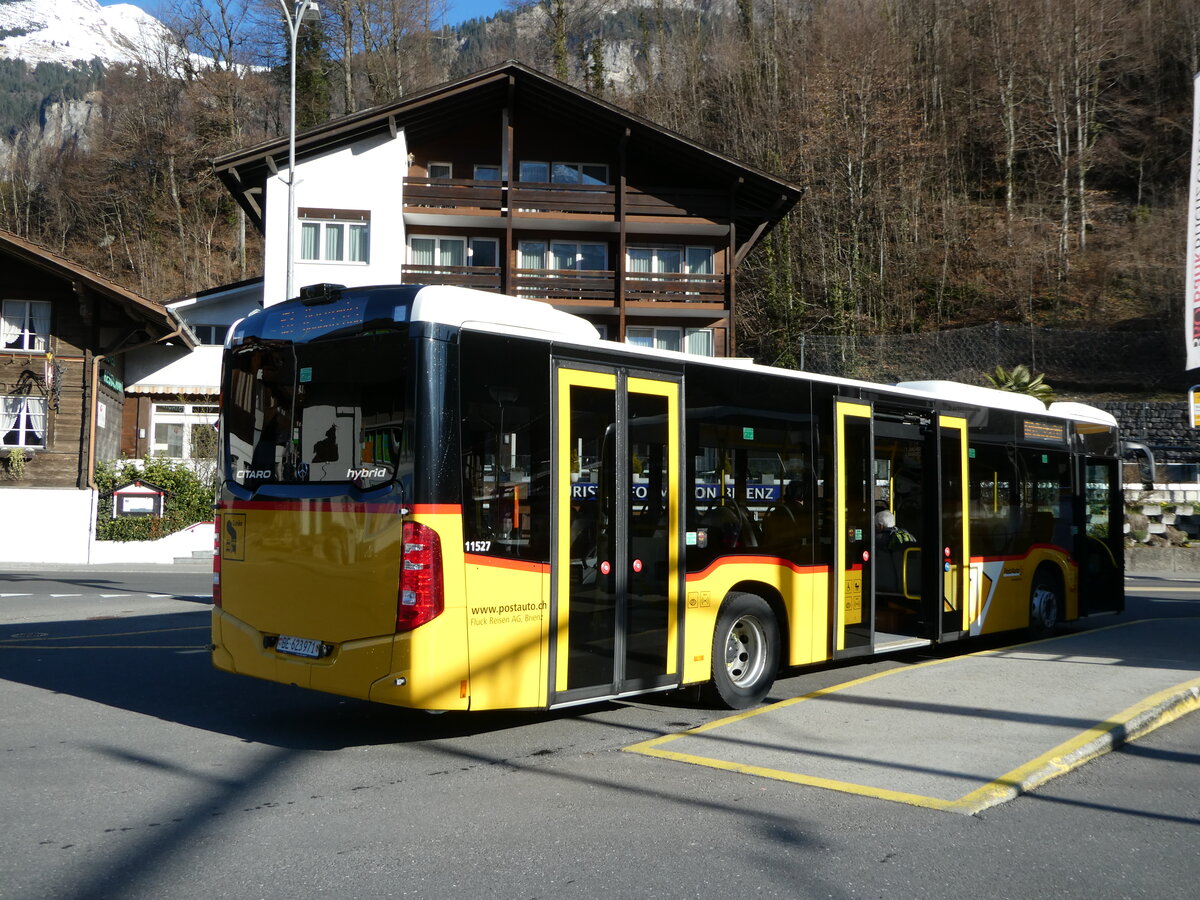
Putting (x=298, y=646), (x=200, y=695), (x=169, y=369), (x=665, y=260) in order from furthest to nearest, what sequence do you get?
(x=169, y=369), (x=665, y=260), (x=200, y=695), (x=298, y=646)

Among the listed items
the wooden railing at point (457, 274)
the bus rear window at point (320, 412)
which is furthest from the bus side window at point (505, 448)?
the wooden railing at point (457, 274)

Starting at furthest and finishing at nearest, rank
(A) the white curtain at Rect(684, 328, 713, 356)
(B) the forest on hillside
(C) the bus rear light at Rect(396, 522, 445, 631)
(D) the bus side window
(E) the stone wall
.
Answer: (B) the forest on hillside
(A) the white curtain at Rect(684, 328, 713, 356)
(E) the stone wall
(D) the bus side window
(C) the bus rear light at Rect(396, 522, 445, 631)

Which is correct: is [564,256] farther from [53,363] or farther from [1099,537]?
[1099,537]

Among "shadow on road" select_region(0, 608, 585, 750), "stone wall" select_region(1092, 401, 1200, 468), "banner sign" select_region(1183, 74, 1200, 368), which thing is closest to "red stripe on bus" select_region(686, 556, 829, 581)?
"shadow on road" select_region(0, 608, 585, 750)

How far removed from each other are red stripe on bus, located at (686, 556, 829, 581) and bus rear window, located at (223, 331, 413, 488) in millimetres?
2610

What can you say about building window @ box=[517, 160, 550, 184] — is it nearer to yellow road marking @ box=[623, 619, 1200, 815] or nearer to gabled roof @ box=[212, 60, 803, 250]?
gabled roof @ box=[212, 60, 803, 250]

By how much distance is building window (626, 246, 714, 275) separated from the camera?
114 feet

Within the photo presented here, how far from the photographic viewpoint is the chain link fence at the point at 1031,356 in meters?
34.8

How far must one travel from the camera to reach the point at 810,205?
4744cm

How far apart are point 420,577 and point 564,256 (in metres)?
28.8

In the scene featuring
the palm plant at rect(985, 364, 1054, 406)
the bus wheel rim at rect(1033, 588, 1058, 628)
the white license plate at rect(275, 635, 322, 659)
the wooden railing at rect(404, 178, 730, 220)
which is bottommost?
the bus wheel rim at rect(1033, 588, 1058, 628)

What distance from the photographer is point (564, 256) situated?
34.2 meters

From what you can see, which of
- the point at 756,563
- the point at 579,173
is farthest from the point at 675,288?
the point at 756,563

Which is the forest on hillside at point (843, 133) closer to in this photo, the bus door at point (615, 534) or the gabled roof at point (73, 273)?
the gabled roof at point (73, 273)
